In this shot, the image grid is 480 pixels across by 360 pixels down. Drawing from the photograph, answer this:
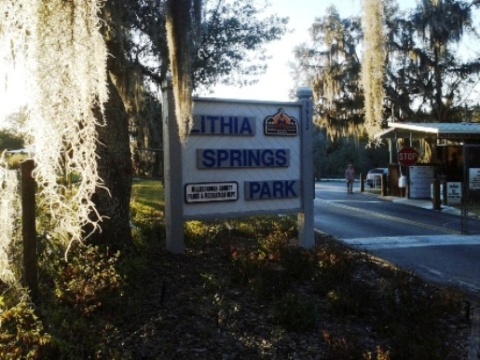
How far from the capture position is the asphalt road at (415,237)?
307 inches

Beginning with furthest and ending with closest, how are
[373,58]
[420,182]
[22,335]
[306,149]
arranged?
[420,182] < [306,149] < [373,58] < [22,335]

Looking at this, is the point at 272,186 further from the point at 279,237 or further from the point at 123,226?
the point at 123,226

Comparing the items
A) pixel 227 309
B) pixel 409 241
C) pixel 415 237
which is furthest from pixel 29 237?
pixel 415 237

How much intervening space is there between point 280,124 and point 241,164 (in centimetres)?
108

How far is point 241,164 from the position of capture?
8375 millimetres

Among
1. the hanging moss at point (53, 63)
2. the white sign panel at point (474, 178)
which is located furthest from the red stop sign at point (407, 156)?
the hanging moss at point (53, 63)

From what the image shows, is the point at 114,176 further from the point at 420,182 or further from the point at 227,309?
the point at 420,182

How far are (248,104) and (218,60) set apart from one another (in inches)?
428

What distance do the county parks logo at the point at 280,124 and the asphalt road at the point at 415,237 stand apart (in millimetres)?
2499

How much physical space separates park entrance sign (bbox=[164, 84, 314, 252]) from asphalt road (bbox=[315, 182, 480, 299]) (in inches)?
72.0

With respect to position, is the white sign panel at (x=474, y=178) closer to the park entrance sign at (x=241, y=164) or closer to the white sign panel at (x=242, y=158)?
the park entrance sign at (x=241, y=164)

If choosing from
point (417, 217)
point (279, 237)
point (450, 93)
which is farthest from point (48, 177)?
point (450, 93)

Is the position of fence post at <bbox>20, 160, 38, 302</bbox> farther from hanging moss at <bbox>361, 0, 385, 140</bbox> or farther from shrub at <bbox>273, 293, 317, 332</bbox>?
hanging moss at <bbox>361, 0, 385, 140</bbox>

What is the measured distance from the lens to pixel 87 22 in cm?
352
